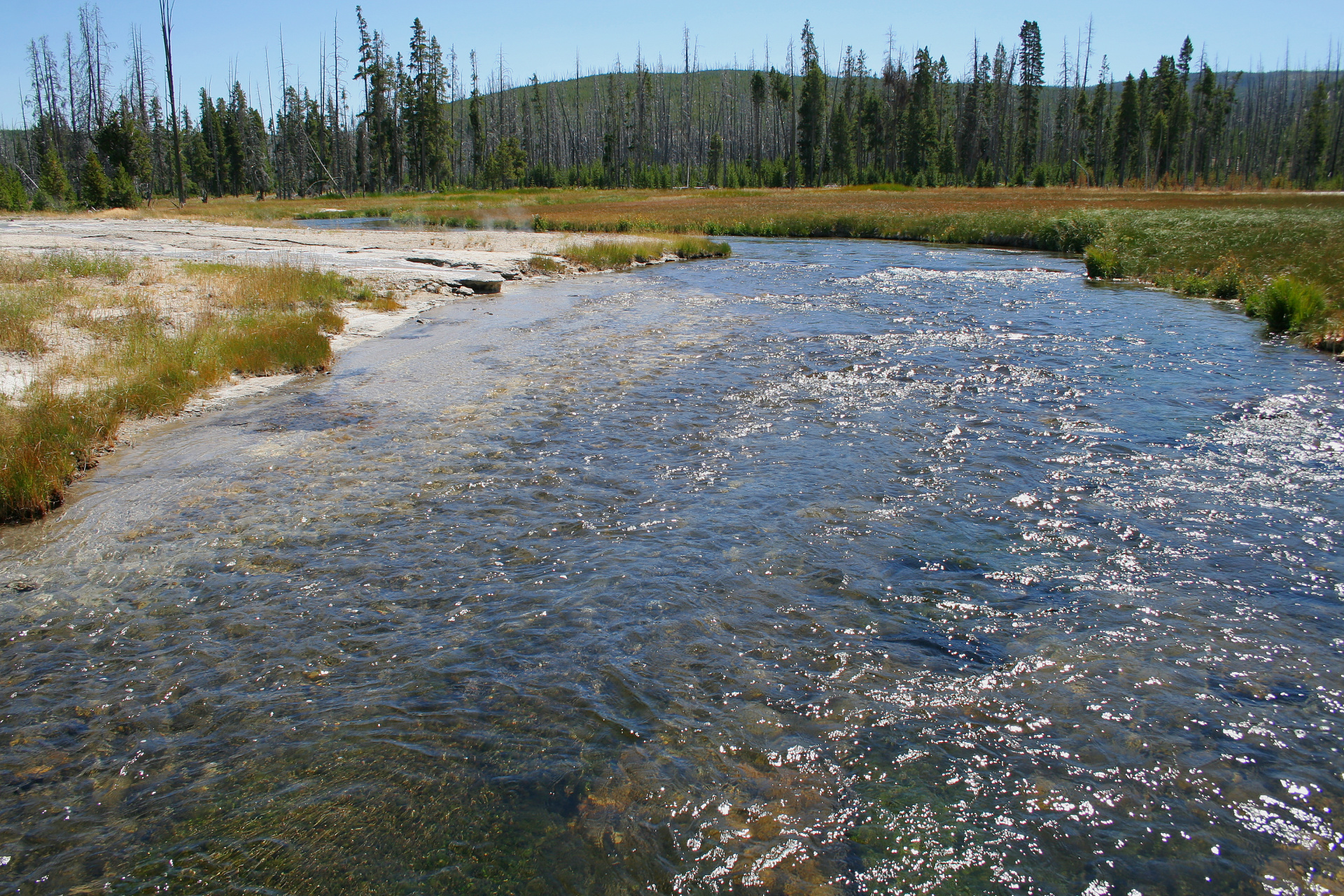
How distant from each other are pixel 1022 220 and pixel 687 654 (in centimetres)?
3648

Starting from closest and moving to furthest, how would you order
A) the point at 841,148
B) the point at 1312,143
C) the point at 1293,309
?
the point at 1293,309, the point at 1312,143, the point at 841,148

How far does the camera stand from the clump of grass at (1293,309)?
48.2 ft

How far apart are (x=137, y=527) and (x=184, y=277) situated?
43.7 ft

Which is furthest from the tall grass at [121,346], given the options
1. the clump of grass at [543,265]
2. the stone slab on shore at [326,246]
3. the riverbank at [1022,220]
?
the riverbank at [1022,220]

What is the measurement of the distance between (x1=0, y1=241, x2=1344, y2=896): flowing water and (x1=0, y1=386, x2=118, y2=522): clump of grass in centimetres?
34

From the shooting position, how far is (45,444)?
296 inches

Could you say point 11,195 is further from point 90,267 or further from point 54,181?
point 90,267

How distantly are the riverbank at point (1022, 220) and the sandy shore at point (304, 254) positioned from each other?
6.86 metres

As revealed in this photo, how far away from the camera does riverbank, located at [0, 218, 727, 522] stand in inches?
326

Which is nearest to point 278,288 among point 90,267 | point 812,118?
point 90,267

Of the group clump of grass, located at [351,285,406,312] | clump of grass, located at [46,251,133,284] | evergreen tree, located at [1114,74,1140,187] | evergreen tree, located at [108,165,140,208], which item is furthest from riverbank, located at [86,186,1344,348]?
evergreen tree, located at [1114,74,1140,187]

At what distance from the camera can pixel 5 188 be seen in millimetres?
46219

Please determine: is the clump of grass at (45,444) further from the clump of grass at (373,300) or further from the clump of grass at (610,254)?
the clump of grass at (610,254)

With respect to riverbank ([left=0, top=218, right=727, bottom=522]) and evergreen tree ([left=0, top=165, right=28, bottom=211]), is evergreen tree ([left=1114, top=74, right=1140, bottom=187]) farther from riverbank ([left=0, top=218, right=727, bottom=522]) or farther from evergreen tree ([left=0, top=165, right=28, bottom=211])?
evergreen tree ([left=0, top=165, right=28, bottom=211])
